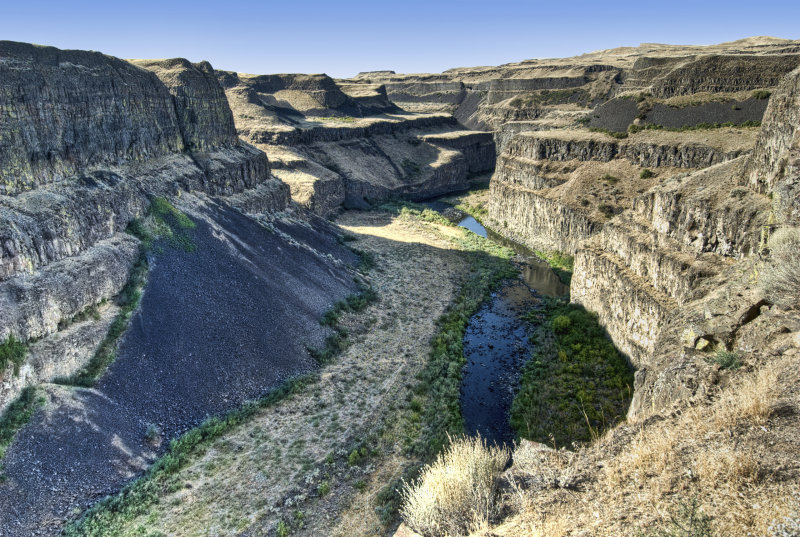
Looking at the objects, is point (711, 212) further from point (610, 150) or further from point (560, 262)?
point (610, 150)

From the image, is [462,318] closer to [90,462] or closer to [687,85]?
[90,462]

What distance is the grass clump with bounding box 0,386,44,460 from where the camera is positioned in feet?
54.9

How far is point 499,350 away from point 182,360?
57.5ft

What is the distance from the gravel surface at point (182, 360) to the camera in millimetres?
16688

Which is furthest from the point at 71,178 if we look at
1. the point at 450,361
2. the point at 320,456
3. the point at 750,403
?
the point at 750,403

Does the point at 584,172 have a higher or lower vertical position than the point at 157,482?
higher

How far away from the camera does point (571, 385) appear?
1025 inches

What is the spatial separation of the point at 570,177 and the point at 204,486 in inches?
1747

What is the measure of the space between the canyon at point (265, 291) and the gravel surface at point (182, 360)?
0.10m

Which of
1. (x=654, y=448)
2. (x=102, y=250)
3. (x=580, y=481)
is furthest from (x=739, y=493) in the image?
(x=102, y=250)

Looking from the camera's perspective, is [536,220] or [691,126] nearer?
[691,126]

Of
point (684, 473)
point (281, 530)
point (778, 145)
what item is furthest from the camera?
point (778, 145)

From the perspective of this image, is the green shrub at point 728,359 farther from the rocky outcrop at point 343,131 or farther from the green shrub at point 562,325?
the rocky outcrop at point 343,131

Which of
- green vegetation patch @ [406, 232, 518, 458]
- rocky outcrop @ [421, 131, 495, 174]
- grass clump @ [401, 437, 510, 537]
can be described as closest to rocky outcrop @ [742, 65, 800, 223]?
grass clump @ [401, 437, 510, 537]
